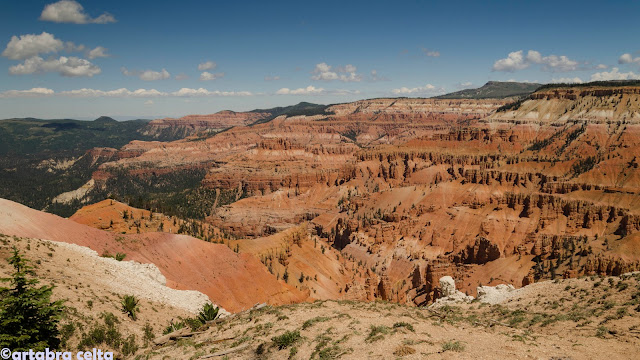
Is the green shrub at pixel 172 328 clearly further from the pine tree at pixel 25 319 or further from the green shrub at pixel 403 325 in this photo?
the green shrub at pixel 403 325

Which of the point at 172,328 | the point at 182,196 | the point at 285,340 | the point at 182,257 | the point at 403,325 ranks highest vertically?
the point at 285,340

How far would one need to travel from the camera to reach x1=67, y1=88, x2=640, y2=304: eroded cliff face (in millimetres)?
60438

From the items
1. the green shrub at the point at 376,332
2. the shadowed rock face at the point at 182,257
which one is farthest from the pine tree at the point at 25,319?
the shadowed rock face at the point at 182,257

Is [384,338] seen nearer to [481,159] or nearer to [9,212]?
[9,212]

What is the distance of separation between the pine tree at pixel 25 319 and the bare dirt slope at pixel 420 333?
4989 mm

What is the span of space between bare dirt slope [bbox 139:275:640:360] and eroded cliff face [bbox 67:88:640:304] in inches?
939

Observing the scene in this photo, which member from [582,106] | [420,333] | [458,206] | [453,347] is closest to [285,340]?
[420,333]

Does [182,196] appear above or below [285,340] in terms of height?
below

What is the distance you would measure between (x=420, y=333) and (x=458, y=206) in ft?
263

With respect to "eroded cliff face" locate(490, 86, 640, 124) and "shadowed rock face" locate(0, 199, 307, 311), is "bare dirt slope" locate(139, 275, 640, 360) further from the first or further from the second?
"eroded cliff face" locate(490, 86, 640, 124)

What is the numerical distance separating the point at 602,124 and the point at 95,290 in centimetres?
17959

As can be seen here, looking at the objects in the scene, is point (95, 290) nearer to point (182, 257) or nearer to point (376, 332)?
point (182, 257)

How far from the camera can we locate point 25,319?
1555cm

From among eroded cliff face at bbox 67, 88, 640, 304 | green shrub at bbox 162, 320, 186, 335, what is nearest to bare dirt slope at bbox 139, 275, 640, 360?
green shrub at bbox 162, 320, 186, 335
